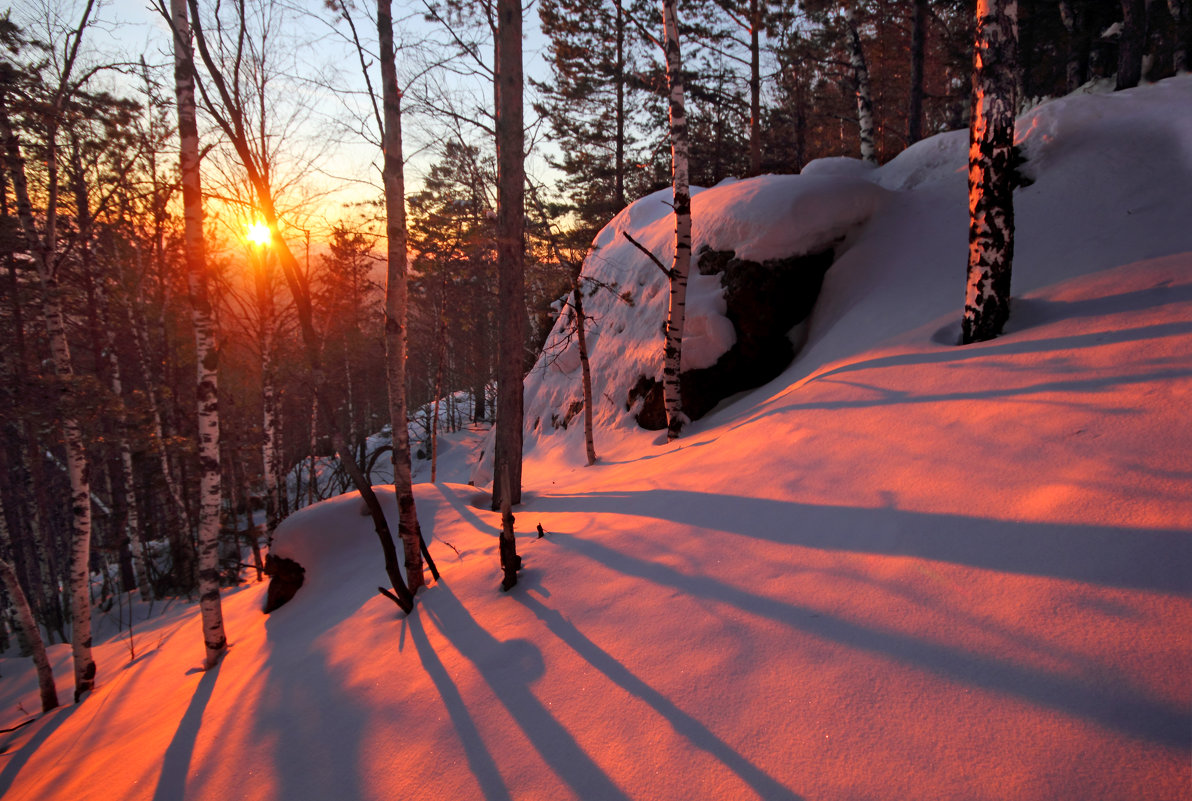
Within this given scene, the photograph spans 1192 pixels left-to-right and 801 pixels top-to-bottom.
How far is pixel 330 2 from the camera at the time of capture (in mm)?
5059

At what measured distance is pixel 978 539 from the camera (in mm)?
2732

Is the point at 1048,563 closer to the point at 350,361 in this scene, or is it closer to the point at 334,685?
the point at 334,685

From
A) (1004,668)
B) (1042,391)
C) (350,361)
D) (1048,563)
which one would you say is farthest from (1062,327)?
(350,361)

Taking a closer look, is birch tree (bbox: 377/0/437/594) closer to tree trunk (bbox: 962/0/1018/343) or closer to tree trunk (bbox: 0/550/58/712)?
tree trunk (bbox: 0/550/58/712)

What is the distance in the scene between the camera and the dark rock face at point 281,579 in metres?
6.20

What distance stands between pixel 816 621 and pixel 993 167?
5278mm

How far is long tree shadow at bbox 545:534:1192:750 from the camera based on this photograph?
171 cm

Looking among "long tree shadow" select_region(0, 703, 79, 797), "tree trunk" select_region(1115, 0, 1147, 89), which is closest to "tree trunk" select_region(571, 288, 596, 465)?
"long tree shadow" select_region(0, 703, 79, 797)

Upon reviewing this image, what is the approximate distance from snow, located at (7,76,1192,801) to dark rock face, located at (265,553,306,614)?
0.25 meters

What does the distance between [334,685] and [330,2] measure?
6347mm

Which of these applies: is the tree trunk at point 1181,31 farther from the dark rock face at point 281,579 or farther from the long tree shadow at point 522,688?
the dark rock face at point 281,579

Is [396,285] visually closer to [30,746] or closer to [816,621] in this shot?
[816,621]

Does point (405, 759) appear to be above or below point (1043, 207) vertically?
below

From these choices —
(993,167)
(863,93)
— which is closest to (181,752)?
(993,167)
